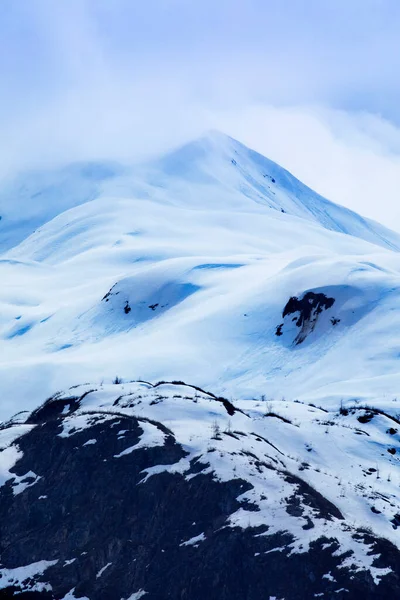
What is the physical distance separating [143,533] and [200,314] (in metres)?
43.3

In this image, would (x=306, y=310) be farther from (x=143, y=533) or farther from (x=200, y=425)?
(x=143, y=533)

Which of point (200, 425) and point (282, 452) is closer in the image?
point (200, 425)

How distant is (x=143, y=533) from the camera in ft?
58.2

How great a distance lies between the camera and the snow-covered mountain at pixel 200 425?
655 inches

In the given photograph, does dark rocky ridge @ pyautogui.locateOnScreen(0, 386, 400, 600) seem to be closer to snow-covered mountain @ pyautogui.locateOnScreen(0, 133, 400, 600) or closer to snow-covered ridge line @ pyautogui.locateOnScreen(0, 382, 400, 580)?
snow-covered mountain @ pyautogui.locateOnScreen(0, 133, 400, 600)

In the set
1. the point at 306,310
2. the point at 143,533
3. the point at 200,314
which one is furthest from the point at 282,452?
the point at 200,314

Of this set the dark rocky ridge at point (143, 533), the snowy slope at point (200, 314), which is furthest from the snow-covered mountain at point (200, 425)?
the snowy slope at point (200, 314)

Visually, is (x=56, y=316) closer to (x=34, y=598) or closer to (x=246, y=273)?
(x=246, y=273)

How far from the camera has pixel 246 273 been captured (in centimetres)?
7344

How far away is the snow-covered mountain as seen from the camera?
16625mm

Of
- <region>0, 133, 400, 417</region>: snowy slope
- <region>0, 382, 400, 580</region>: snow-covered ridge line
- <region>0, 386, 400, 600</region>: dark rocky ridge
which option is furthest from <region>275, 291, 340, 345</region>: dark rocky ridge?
<region>0, 386, 400, 600</region>: dark rocky ridge

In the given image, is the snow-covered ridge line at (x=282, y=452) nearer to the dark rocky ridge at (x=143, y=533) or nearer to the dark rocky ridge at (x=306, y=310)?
the dark rocky ridge at (x=143, y=533)

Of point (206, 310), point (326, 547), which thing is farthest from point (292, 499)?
point (206, 310)

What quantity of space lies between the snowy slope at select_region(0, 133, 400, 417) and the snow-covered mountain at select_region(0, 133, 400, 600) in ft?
0.71
